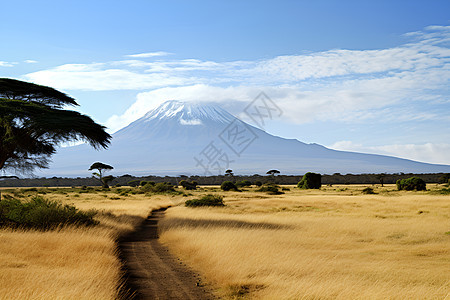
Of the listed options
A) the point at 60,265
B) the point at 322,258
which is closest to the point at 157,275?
the point at 60,265

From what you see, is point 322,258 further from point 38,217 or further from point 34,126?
point 34,126

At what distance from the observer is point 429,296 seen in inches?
350

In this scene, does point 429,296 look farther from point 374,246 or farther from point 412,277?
point 374,246

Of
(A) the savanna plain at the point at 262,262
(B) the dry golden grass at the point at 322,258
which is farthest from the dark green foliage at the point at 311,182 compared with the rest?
(A) the savanna plain at the point at 262,262

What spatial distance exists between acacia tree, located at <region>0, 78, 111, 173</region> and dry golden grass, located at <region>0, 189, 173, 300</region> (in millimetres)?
8253

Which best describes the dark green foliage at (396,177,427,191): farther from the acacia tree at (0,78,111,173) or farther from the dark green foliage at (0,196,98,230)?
the dark green foliage at (0,196,98,230)

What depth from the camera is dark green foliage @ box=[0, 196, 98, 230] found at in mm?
18016

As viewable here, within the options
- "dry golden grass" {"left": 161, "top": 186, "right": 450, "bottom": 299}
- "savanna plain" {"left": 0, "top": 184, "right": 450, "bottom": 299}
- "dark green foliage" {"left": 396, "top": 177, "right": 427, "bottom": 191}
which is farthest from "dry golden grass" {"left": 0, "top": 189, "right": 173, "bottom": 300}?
"dark green foliage" {"left": 396, "top": 177, "right": 427, "bottom": 191}

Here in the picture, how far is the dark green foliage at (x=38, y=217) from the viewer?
1802 cm

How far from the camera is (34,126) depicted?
23562 millimetres

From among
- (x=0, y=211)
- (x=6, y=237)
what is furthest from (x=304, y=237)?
(x=0, y=211)

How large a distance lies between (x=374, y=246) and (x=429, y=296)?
304 inches

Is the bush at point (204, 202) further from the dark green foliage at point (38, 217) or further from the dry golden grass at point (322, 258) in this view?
the dark green foliage at point (38, 217)

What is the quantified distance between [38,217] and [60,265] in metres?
7.83
